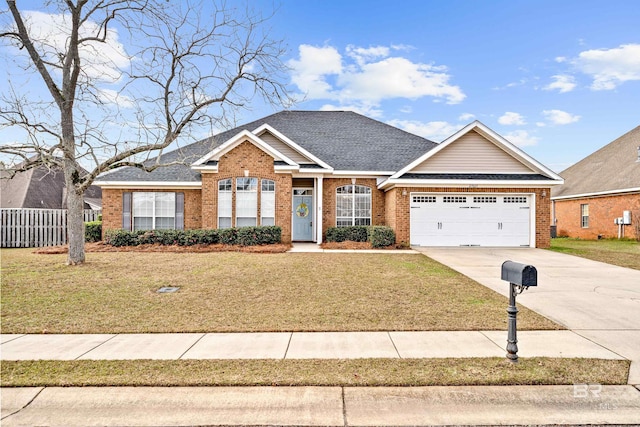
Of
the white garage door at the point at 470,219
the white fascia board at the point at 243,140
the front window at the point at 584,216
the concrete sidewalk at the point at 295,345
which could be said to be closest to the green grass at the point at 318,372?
the concrete sidewalk at the point at 295,345

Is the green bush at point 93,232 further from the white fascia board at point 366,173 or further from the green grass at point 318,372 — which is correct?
the green grass at point 318,372

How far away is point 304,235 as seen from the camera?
19.9 m

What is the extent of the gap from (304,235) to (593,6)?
15350 millimetres

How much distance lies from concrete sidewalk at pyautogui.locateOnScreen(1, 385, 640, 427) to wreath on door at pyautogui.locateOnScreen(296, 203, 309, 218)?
16.2 m

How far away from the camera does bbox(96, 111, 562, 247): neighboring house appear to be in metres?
17.0

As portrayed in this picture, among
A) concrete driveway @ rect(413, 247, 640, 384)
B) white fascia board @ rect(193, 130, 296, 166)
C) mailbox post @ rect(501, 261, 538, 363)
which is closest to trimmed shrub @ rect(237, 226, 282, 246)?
white fascia board @ rect(193, 130, 296, 166)

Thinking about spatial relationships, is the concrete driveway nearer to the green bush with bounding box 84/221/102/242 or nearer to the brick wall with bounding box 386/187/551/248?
the brick wall with bounding box 386/187/551/248

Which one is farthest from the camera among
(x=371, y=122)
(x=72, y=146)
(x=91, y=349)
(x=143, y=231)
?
(x=371, y=122)

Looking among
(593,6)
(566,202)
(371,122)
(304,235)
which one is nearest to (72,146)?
(304,235)

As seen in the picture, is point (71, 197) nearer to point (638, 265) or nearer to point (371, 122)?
point (371, 122)

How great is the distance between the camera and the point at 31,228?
60.8 feet

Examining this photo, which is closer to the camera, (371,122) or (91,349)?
(91,349)

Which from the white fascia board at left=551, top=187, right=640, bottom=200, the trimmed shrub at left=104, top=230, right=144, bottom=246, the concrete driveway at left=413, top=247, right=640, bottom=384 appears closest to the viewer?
the concrete driveway at left=413, top=247, right=640, bottom=384

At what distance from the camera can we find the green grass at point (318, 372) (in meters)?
3.84
